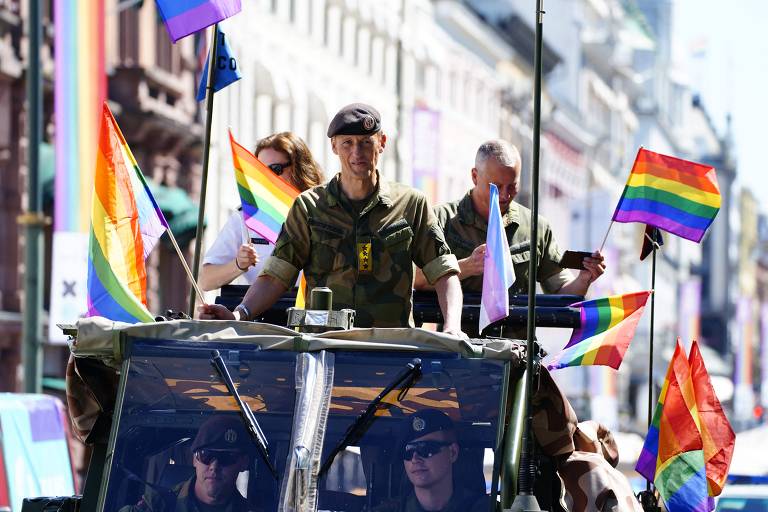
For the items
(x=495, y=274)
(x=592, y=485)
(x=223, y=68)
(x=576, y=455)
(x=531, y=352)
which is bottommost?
(x=592, y=485)

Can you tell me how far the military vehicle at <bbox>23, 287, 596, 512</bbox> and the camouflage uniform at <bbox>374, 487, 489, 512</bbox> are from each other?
0.09 ft

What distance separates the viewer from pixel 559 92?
91.4 meters

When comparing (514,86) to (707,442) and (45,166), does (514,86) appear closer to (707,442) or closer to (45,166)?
(45,166)

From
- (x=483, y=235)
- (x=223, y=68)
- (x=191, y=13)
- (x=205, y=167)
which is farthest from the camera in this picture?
(x=223, y=68)

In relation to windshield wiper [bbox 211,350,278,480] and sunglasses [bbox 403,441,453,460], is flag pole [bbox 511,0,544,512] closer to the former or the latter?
sunglasses [bbox 403,441,453,460]

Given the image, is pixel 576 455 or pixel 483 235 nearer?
pixel 576 455

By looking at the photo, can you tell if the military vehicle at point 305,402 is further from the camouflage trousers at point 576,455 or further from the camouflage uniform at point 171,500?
the camouflage trousers at point 576,455

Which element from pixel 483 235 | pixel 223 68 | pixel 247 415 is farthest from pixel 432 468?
pixel 223 68

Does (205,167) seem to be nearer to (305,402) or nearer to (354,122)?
(354,122)

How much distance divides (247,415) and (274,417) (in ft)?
0.29

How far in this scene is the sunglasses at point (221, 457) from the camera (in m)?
6.70

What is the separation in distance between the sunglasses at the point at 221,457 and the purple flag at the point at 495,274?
1.24 metres

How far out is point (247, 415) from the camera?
262 inches

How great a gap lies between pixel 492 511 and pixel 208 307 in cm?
142
